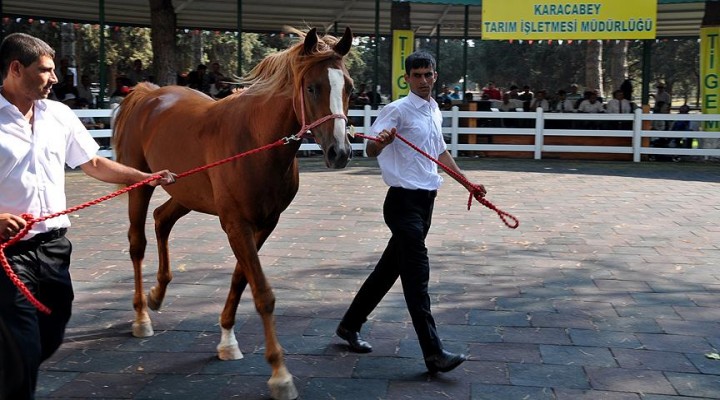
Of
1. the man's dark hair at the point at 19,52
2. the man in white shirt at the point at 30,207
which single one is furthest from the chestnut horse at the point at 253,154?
the man's dark hair at the point at 19,52

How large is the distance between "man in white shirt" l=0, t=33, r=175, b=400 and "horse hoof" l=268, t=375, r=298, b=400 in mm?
1139

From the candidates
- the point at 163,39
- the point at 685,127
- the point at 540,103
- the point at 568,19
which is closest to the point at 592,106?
the point at 540,103

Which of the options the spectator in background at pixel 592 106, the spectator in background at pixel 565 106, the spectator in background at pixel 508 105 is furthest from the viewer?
the spectator in background at pixel 508 105

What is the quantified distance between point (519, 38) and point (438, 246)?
10395 millimetres

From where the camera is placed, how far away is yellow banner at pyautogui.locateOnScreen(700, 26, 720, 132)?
17094mm

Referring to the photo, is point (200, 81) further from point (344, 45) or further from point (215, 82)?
point (344, 45)

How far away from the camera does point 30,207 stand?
3.19m

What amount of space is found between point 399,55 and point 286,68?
46.5ft

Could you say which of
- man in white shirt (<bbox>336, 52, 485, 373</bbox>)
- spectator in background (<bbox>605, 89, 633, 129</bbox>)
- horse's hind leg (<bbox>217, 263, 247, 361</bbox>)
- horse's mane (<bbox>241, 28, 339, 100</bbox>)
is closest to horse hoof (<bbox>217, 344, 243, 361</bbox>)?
horse's hind leg (<bbox>217, 263, 247, 361</bbox>)

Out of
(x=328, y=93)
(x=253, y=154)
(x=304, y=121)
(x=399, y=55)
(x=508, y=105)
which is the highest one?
(x=399, y=55)

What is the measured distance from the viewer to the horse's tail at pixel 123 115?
19.7 feet

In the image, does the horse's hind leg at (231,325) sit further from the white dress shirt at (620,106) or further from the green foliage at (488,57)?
the green foliage at (488,57)

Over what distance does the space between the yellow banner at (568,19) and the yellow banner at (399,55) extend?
1.88 metres

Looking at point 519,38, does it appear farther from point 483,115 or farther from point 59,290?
point 59,290
